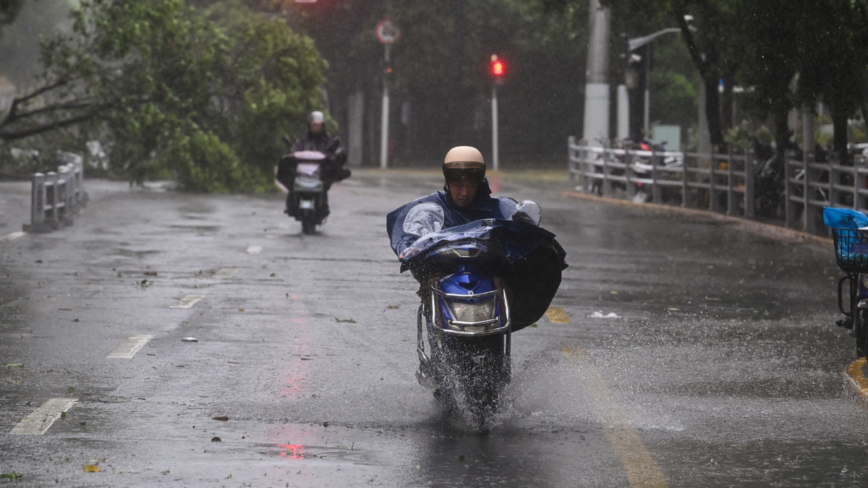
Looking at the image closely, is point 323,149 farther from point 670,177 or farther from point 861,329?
point 861,329

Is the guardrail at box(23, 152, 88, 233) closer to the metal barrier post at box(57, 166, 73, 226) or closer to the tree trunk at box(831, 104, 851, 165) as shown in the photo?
the metal barrier post at box(57, 166, 73, 226)

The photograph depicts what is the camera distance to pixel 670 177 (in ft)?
108

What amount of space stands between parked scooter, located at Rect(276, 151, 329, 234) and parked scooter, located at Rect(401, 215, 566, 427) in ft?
44.2

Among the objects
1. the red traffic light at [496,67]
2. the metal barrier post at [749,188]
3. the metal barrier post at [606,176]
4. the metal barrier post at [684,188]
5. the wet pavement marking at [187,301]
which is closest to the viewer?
the wet pavement marking at [187,301]

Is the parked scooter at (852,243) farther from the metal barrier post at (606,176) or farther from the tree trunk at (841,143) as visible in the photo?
the metal barrier post at (606,176)

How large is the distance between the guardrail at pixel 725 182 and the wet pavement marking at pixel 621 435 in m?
12.8

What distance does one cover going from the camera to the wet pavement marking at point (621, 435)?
262 inches

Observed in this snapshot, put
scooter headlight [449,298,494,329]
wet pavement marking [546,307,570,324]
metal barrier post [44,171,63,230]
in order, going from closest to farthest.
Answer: scooter headlight [449,298,494,329], wet pavement marking [546,307,570,324], metal barrier post [44,171,63,230]

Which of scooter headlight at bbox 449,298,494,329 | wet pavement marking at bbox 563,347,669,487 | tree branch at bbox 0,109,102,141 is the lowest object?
wet pavement marking at bbox 563,347,669,487

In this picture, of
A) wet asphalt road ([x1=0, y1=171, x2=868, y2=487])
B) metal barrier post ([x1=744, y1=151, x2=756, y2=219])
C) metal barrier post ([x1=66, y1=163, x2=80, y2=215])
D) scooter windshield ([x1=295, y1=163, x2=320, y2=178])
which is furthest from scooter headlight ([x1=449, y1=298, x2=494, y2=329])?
metal barrier post ([x1=744, y1=151, x2=756, y2=219])

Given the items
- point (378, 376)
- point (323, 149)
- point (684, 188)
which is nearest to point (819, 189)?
point (684, 188)

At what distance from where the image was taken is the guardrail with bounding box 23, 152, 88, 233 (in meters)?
20.9

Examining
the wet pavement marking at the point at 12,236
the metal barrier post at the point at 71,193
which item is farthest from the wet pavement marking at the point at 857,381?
the metal barrier post at the point at 71,193

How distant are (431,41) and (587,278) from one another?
36.4 metres
